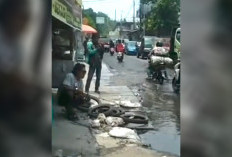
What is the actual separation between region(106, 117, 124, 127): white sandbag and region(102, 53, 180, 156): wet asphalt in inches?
16.7

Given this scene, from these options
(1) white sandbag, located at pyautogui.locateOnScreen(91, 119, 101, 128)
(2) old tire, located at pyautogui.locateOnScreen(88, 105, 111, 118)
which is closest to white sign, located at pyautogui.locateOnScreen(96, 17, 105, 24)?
(2) old tire, located at pyautogui.locateOnScreen(88, 105, 111, 118)

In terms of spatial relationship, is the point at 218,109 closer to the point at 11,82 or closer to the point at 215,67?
the point at 215,67

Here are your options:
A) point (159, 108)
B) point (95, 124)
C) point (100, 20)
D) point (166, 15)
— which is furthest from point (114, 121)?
point (100, 20)

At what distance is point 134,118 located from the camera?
6.60 m

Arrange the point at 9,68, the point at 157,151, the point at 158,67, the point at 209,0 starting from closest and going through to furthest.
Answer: the point at 209,0 < the point at 9,68 < the point at 157,151 < the point at 158,67

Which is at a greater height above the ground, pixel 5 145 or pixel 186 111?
pixel 186 111

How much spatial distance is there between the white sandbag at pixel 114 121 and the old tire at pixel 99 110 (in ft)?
1.20

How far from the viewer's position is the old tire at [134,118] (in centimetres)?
650

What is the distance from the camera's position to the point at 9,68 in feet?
8.91

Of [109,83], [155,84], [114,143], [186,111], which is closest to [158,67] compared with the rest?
[155,84]

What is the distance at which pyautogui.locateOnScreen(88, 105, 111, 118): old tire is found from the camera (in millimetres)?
6679

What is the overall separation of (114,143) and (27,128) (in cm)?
251

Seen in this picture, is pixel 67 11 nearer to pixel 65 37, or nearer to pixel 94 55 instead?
pixel 65 37

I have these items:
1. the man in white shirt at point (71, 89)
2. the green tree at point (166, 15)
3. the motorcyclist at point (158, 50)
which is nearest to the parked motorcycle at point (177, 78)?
the green tree at point (166, 15)
